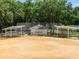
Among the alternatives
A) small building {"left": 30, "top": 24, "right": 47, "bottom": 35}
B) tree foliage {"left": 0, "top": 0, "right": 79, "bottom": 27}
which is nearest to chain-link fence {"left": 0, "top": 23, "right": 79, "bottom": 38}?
small building {"left": 30, "top": 24, "right": 47, "bottom": 35}

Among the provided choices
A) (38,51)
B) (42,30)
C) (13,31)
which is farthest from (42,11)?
(38,51)

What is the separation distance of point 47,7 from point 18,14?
564cm

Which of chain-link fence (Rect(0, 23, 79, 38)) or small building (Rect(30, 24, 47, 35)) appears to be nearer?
chain-link fence (Rect(0, 23, 79, 38))

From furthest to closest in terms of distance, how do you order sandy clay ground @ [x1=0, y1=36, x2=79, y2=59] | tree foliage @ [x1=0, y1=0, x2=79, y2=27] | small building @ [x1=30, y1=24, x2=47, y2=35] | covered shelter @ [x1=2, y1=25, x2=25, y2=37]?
tree foliage @ [x1=0, y1=0, x2=79, y2=27]
small building @ [x1=30, y1=24, x2=47, y2=35]
covered shelter @ [x1=2, y1=25, x2=25, y2=37]
sandy clay ground @ [x1=0, y1=36, x2=79, y2=59]

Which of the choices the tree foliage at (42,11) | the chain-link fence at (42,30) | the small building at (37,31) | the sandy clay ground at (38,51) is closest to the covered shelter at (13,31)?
the chain-link fence at (42,30)

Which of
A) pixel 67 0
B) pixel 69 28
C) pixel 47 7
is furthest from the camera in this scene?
pixel 67 0

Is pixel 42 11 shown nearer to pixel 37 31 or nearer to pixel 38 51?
pixel 37 31

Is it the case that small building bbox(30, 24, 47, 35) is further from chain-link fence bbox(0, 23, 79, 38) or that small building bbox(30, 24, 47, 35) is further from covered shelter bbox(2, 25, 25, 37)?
covered shelter bbox(2, 25, 25, 37)

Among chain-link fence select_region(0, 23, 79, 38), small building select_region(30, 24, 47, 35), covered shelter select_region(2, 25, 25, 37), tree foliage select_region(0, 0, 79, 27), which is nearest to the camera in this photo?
chain-link fence select_region(0, 23, 79, 38)

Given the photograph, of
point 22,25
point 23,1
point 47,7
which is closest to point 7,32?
point 22,25

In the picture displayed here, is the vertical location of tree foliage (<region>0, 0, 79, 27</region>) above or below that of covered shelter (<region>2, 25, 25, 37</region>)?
above

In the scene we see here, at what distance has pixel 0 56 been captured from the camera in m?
18.4

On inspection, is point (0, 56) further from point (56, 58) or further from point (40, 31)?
point (40, 31)

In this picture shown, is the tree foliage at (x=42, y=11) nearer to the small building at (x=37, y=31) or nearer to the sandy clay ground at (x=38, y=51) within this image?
the small building at (x=37, y=31)
